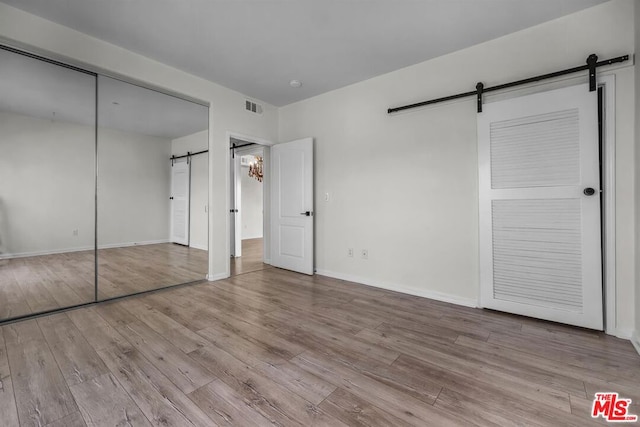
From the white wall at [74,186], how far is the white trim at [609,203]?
180 inches

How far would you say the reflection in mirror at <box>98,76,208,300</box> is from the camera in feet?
10.1

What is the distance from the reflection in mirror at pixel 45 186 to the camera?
2.50 m

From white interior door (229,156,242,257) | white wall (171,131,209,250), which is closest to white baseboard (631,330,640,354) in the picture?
white wall (171,131,209,250)

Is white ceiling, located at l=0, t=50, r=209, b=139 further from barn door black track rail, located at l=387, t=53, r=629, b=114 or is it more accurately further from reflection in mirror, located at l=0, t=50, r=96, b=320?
barn door black track rail, located at l=387, t=53, r=629, b=114

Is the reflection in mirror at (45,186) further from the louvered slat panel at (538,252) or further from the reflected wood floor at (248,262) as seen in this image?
the louvered slat panel at (538,252)

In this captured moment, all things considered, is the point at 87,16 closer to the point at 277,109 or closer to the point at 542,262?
the point at 277,109

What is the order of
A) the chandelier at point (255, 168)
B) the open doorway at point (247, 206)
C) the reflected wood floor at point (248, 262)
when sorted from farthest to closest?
the chandelier at point (255, 168) → the open doorway at point (247, 206) → the reflected wood floor at point (248, 262)

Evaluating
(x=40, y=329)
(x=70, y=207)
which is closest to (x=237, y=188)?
(x=70, y=207)

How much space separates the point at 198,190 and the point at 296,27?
7.77 ft

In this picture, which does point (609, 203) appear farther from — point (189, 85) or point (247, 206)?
point (247, 206)

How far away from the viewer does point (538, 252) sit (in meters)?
2.56

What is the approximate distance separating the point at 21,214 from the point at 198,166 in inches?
69.6

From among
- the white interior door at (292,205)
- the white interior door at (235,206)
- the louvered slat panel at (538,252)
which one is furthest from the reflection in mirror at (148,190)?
the louvered slat panel at (538,252)

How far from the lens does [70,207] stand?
2869 millimetres
